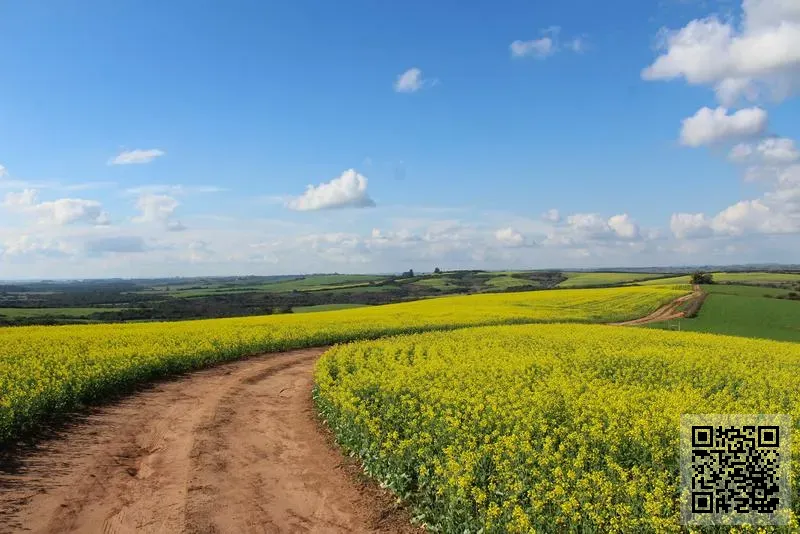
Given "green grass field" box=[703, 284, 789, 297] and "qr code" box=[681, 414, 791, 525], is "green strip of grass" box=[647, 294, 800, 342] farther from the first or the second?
"qr code" box=[681, 414, 791, 525]

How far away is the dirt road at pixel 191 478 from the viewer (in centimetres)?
871

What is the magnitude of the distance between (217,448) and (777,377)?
61.8ft

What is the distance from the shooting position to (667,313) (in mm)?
57094

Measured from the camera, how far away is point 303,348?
97.4 feet

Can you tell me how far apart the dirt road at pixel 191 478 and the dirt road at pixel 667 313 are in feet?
147

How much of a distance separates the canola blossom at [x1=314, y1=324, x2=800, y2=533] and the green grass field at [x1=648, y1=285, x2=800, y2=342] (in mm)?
25614

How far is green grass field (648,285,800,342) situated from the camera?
144ft

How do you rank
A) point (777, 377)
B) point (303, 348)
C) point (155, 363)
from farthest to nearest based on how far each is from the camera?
point (303, 348) < point (155, 363) < point (777, 377)

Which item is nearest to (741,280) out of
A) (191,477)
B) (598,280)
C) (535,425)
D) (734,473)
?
(598,280)

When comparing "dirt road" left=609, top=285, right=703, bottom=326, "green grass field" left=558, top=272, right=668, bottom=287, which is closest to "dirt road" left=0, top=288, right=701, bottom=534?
"dirt road" left=609, top=285, right=703, bottom=326

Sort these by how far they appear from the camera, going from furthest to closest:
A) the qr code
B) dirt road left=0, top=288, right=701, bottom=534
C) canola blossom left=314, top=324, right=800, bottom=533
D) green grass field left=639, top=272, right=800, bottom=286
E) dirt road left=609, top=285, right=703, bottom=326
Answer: green grass field left=639, top=272, right=800, bottom=286 < dirt road left=609, top=285, right=703, bottom=326 < dirt road left=0, top=288, right=701, bottom=534 < canola blossom left=314, top=324, right=800, bottom=533 < the qr code

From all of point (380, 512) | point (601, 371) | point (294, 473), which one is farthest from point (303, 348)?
point (380, 512)

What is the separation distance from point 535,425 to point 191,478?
7.27m

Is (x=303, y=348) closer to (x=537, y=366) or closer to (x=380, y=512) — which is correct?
(x=537, y=366)
